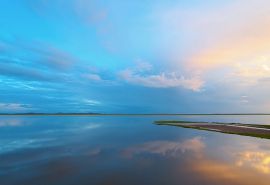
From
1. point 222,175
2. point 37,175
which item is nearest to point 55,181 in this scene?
point 37,175

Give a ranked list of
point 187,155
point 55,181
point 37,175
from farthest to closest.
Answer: point 187,155, point 37,175, point 55,181

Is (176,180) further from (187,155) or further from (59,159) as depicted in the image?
(59,159)

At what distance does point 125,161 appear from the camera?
60.3ft

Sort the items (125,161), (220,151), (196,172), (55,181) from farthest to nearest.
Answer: (220,151) < (125,161) < (196,172) < (55,181)

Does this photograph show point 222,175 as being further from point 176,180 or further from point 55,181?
point 55,181

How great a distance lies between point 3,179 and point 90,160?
6.82m

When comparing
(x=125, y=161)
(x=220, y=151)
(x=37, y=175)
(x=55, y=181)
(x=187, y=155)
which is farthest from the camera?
(x=220, y=151)

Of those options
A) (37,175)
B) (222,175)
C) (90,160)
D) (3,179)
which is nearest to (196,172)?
(222,175)

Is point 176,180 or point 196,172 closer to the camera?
point 176,180

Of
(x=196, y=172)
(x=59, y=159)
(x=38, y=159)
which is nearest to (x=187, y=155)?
(x=196, y=172)

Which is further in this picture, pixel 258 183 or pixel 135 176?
pixel 135 176

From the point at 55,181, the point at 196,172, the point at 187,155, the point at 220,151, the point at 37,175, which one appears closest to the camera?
the point at 55,181

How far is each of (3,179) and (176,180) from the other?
404 inches

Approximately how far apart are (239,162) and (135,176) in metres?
9.70
